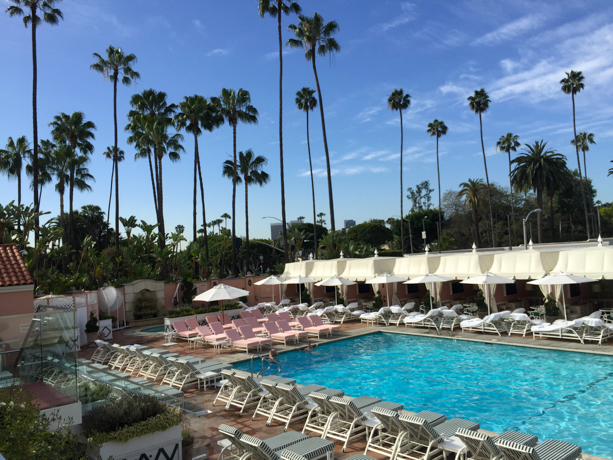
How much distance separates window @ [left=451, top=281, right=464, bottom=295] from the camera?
23312 mm

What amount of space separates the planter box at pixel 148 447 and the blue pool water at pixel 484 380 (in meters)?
5.66

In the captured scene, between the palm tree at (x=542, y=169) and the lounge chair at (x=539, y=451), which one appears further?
the palm tree at (x=542, y=169)

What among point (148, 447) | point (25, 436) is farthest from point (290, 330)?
point (25, 436)

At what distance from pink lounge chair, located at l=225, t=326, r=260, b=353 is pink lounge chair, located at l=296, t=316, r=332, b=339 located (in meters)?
2.58

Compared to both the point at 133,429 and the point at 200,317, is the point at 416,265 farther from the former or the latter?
the point at 133,429

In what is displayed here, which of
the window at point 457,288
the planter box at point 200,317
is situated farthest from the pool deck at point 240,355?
the window at point 457,288

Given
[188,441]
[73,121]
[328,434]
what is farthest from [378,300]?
[73,121]

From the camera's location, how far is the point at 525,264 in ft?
62.1

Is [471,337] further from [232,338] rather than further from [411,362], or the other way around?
[232,338]

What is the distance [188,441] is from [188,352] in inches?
406

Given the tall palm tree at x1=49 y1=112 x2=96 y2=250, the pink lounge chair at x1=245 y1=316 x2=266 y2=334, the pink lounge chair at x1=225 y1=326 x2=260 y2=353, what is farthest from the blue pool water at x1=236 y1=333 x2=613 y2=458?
A: the tall palm tree at x1=49 y1=112 x2=96 y2=250

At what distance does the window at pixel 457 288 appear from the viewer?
918 inches

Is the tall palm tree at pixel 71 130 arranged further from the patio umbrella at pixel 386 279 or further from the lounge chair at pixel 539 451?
the lounge chair at pixel 539 451

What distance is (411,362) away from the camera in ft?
46.8
